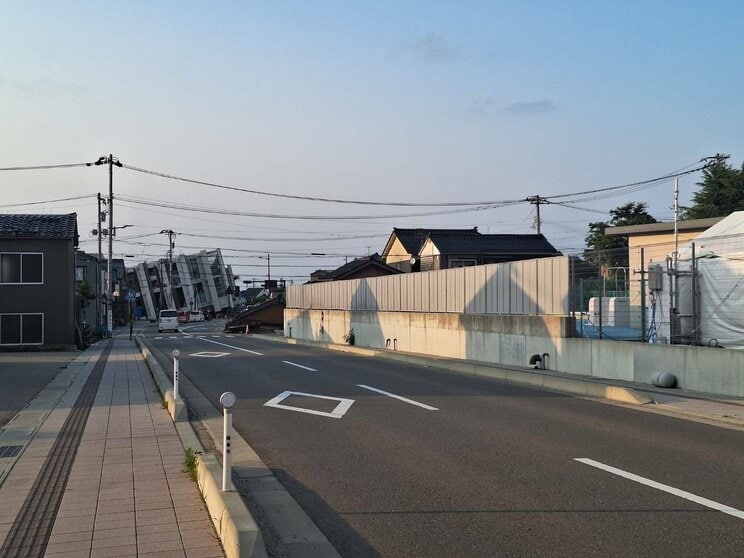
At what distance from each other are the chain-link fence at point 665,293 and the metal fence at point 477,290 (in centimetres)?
110

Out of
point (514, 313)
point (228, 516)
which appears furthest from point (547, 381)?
point (228, 516)

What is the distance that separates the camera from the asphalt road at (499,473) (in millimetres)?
5770

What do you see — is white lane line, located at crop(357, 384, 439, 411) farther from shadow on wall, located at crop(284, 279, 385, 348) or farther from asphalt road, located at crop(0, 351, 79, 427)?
shadow on wall, located at crop(284, 279, 385, 348)

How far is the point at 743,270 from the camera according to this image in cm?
1492

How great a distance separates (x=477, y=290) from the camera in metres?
24.6

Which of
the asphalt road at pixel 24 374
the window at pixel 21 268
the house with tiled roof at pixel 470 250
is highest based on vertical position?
the house with tiled roof at pixel 470 250

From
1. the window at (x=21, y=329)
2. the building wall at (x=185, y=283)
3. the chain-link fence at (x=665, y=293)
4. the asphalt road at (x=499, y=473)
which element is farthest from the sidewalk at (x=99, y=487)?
the building wall at (x=185, y=283)

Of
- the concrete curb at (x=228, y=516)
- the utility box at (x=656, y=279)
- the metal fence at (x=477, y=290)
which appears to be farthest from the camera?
the metal fence at (x=477, y=290)

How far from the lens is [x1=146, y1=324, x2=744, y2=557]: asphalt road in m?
5.77

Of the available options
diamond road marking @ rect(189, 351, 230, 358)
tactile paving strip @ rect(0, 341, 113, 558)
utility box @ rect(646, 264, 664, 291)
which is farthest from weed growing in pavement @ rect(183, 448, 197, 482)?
diamond road marking @ rect(189, 351, 230, 358)

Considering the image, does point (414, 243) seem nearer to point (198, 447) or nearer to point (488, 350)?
point (488, 350)

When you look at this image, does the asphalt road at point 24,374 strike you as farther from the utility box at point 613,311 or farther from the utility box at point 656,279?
the utility box at point 656,279

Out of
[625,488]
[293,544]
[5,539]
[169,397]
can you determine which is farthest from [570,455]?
[169,397]

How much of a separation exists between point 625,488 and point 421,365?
16.2 metres
